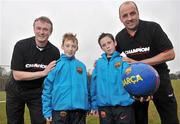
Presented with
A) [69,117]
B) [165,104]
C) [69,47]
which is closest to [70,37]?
[69,47]

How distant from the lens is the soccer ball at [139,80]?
6098 millimetres

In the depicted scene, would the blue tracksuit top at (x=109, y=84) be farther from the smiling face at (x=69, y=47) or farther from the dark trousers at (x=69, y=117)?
the smiling face at (x=69, y=47)

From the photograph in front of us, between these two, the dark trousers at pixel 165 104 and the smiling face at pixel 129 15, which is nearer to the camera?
the smiling face at pixel 129 15

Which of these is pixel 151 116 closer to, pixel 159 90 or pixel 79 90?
pixel 159 90

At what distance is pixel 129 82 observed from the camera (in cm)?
609

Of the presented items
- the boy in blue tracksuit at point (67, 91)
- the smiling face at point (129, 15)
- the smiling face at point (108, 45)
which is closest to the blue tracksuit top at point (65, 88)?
the boy in blue tracksuit at point (67, 91)

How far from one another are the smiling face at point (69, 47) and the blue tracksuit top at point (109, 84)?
484 millimetres

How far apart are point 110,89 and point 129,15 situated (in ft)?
4.25

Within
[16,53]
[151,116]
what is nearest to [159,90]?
[16,53]

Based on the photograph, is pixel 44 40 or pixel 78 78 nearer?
pixel 78 78

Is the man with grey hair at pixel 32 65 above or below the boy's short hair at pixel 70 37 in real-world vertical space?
below

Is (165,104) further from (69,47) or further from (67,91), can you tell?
(69,47)

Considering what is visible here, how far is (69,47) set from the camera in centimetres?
639

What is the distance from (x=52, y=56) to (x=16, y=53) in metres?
0.63
